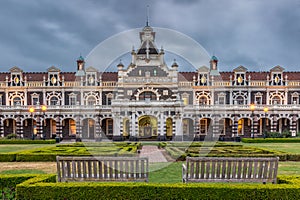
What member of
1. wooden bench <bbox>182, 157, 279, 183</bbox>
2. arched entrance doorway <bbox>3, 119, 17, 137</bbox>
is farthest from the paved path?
arched entrance doorway <bbox>3, 119, 17, 137</bbox>

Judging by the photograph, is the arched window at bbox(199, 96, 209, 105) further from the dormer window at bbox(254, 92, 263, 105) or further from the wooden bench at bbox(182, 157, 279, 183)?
the wooden bench at bbox(182, 157, 279, 183)

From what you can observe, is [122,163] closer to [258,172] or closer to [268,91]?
[258,172]

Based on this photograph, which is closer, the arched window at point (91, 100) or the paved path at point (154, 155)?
the paved path at point (154, 155)

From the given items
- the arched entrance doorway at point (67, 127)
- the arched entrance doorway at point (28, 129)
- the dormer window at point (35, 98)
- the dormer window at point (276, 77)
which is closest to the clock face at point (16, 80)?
the dormer window at point (35, 98)

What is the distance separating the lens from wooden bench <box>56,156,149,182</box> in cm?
952

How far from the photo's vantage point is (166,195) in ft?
28.0

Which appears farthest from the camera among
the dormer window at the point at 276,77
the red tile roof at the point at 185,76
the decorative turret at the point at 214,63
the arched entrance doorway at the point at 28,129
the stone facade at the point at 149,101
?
the decorative turret at the point at 214,63

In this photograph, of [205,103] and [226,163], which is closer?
[226,163]

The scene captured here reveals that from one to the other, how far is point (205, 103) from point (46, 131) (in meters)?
28.3

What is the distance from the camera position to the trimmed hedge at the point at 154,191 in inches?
333

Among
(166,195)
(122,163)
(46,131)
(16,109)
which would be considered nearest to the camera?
(166,195)

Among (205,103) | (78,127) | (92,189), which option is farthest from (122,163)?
(205,103)

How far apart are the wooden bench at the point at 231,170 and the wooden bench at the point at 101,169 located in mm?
1712

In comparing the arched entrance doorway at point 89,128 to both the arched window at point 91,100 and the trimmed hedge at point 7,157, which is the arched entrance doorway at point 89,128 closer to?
the arched window at point 91,100
